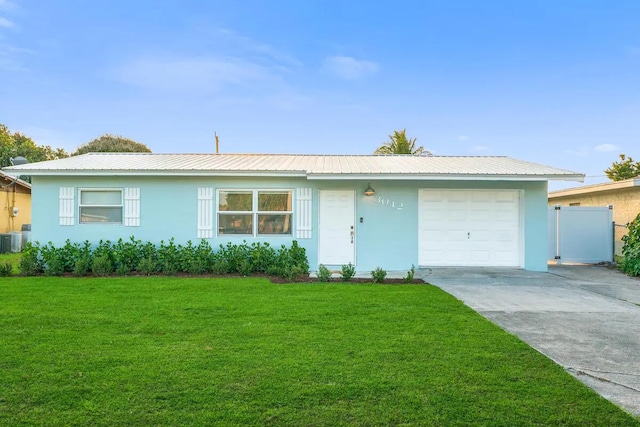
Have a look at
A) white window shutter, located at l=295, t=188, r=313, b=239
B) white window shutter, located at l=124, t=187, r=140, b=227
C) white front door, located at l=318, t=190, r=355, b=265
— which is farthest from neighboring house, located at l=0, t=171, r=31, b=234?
white front door, located at l=318, t=190, r=355, b=265

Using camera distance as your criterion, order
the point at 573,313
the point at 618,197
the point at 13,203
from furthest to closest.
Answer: the point at 13,203 → the point at 618,197 → the point at 573,313

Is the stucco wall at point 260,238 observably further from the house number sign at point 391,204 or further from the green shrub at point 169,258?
the green shrub at point 169,258

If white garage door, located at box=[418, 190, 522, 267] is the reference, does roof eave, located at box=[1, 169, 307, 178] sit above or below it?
above

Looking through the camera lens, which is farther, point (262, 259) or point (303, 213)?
point (303, 213)

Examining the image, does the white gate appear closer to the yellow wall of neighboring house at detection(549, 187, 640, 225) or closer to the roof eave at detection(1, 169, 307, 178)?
the yellow wall of neighboring house at detection(549, 187, 640, 225)

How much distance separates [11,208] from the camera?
61.6 feet

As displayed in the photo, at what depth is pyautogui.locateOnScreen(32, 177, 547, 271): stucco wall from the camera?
10406mm

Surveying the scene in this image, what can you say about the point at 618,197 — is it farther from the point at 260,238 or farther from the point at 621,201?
the point at 260,238

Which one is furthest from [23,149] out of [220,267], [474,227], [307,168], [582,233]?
[582,233]

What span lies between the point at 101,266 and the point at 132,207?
177 centimetres

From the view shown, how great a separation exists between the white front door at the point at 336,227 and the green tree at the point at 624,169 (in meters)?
24.9

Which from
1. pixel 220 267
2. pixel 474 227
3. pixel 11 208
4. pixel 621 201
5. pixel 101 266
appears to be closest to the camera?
pixel 101 266

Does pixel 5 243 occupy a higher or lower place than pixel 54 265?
higher

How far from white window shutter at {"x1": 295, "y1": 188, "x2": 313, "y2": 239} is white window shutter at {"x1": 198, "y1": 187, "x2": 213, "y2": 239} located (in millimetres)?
2261
